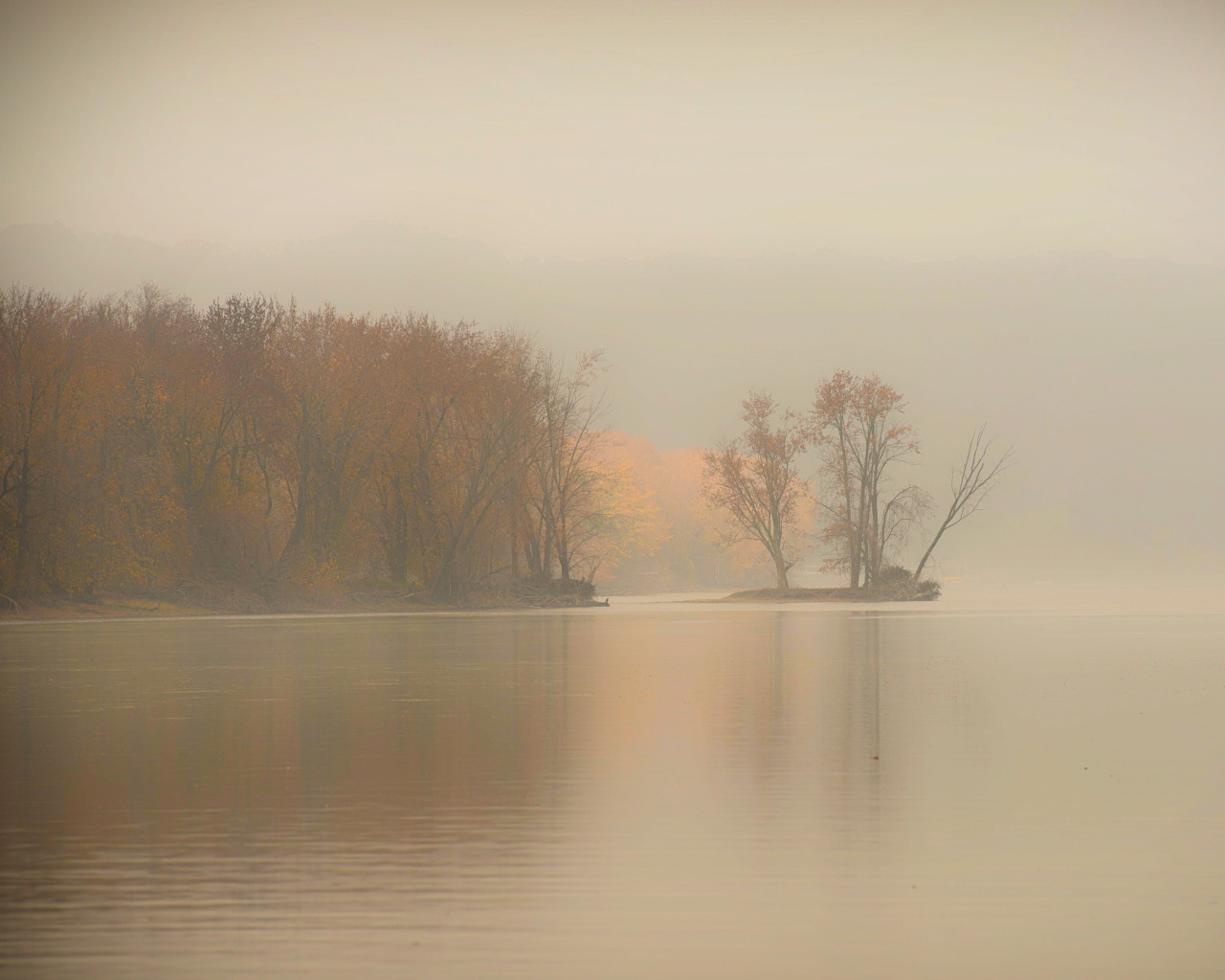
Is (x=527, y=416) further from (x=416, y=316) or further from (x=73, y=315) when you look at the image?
(x=73, y=315)

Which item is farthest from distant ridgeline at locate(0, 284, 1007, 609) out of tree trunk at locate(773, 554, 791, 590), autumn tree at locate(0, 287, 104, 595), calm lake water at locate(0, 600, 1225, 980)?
calm lake water at locate(0, 600, 1225, 980)

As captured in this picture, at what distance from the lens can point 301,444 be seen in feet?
209

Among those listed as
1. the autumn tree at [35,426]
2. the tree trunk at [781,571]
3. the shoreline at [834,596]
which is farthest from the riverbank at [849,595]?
the autumn tree at [35,426]

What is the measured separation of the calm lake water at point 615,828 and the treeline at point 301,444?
116 feet

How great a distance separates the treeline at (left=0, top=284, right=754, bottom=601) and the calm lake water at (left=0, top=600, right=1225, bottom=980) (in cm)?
3536

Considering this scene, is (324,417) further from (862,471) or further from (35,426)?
(862,471)

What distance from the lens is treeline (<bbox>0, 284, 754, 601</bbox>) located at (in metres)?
55.2

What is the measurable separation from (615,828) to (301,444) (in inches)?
2205

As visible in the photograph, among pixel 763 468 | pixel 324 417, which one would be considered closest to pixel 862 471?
pixel 763 468

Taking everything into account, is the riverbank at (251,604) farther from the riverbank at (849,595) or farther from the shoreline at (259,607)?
the riverbank at (849,595)

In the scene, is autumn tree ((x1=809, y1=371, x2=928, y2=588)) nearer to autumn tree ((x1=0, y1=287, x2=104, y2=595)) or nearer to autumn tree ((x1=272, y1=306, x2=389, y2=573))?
autumn tree ((x1=272, y1=306, x2=389, y2=573))

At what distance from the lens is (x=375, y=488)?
66875 mm

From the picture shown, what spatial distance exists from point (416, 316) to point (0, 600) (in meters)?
25.1

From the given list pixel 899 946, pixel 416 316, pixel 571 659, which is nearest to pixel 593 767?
pixel 899 946
